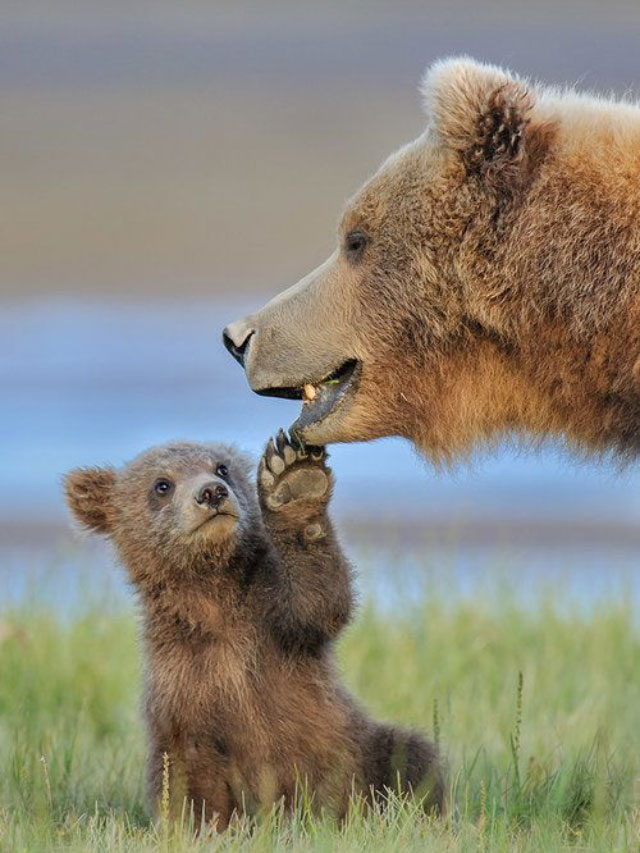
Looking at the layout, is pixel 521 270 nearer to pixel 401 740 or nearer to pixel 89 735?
pixel 401 740

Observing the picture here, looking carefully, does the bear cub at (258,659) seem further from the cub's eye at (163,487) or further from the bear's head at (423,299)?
the bear's head at (423,299)

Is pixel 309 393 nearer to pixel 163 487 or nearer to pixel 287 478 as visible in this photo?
pixel 287 478

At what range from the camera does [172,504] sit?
6340 mm

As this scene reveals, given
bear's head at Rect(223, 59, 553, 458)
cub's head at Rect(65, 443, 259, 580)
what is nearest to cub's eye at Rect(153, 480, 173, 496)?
cub's head at Rect(65, 443, 259, 580)

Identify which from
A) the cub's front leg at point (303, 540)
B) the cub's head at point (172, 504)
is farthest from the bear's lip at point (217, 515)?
the cub's front leg at point (303, 540)

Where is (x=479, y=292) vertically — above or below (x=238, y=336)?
above

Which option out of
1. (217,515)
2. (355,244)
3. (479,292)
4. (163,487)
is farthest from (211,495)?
Answer: (479,292)

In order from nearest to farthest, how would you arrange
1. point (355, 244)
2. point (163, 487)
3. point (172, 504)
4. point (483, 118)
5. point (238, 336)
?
point (483, 118) < point (238, 336) < point (355, 244) < point (172, 504) < point (163, 487)

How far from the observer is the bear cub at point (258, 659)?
19.1 ft

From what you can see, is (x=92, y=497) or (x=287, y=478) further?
(x=92, y=497)

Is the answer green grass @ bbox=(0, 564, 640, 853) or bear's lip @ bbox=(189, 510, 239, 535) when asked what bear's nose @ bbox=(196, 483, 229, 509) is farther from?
green grass @ bbox=(0, 564, 640, 853)

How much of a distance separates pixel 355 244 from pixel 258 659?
4.58ft

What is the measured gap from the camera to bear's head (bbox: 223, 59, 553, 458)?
564 cm

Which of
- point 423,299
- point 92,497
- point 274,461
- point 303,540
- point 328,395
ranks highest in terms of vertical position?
point 423,299
